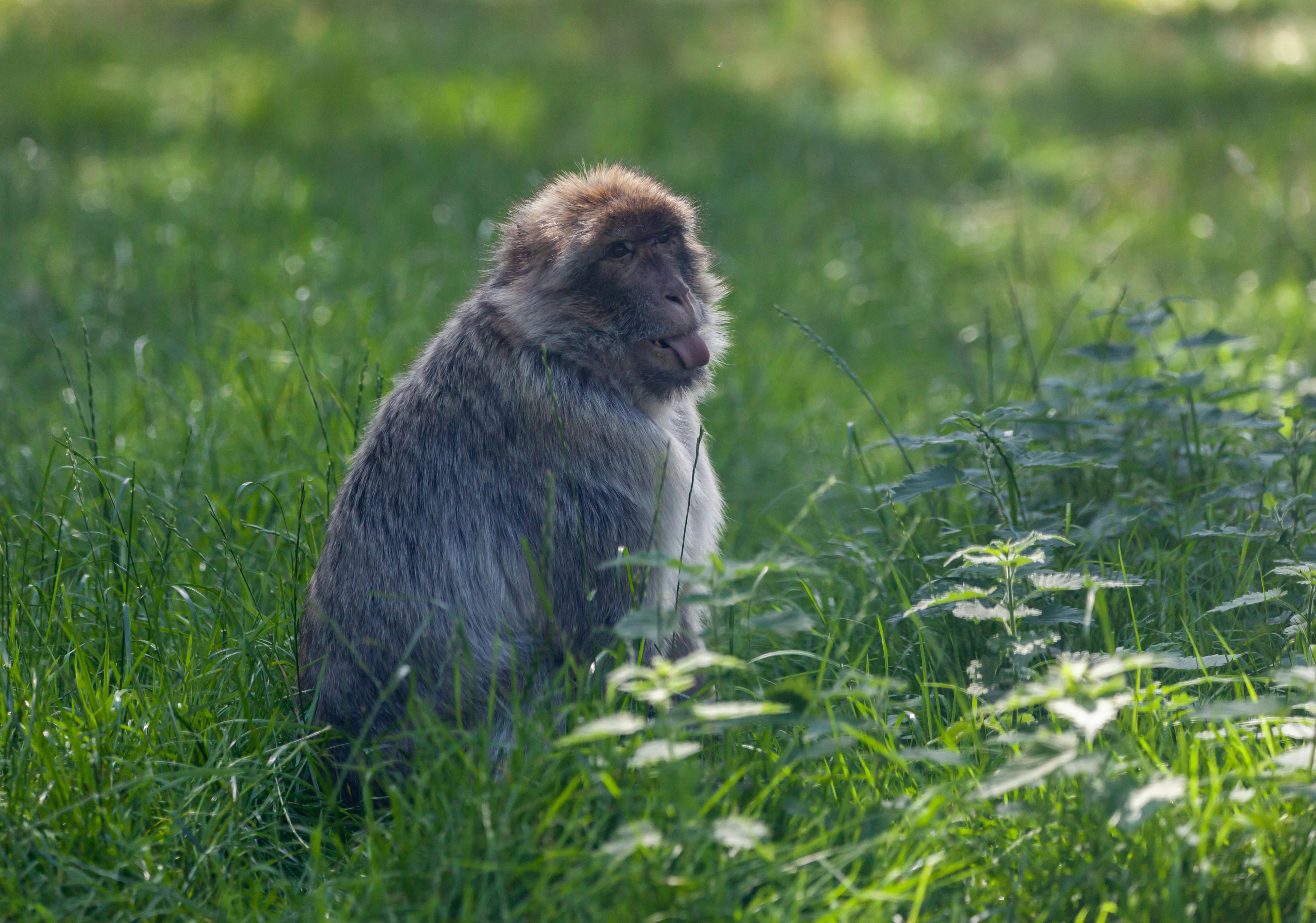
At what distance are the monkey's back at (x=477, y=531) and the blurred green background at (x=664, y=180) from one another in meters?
0.43

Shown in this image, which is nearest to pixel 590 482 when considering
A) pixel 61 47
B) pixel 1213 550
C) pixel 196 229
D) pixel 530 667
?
pixel 530 667

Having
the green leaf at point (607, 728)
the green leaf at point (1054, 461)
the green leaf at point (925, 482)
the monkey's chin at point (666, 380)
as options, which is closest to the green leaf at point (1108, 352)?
the green leaf at point (1054, 461)

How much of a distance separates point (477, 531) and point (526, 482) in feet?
0.53

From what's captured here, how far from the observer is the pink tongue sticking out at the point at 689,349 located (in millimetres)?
2744

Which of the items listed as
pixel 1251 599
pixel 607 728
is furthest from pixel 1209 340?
pixel 607 728

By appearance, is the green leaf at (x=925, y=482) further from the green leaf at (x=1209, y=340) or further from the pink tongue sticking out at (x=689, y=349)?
the green leaf at (x=1209, y=340)

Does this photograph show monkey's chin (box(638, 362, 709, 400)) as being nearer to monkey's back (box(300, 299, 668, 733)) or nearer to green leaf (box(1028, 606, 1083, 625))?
monkey's back (box(300, 299, 668, 733))

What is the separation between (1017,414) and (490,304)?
1.34 meters

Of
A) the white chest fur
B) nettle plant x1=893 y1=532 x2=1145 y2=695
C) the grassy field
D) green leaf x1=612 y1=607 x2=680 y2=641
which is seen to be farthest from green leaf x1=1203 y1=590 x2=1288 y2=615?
green leaf x1=612 y1=607 x2=680 y2=641

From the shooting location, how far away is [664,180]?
638cm

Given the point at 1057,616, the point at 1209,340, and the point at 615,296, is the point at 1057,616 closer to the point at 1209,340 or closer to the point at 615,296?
the point at 615,296

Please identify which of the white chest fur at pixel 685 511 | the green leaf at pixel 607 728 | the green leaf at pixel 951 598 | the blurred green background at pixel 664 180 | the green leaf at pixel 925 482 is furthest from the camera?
the blurred green background at pixel 664 180

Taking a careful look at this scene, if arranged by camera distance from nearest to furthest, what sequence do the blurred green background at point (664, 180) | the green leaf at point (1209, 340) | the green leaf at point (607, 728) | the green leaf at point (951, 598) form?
the green leaf at point (607, 728) < the green leaf at point (951, 598) < the green leaf at point (1209, 340) < the blurred green background at point (664, 180)

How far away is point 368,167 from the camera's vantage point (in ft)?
25.8
